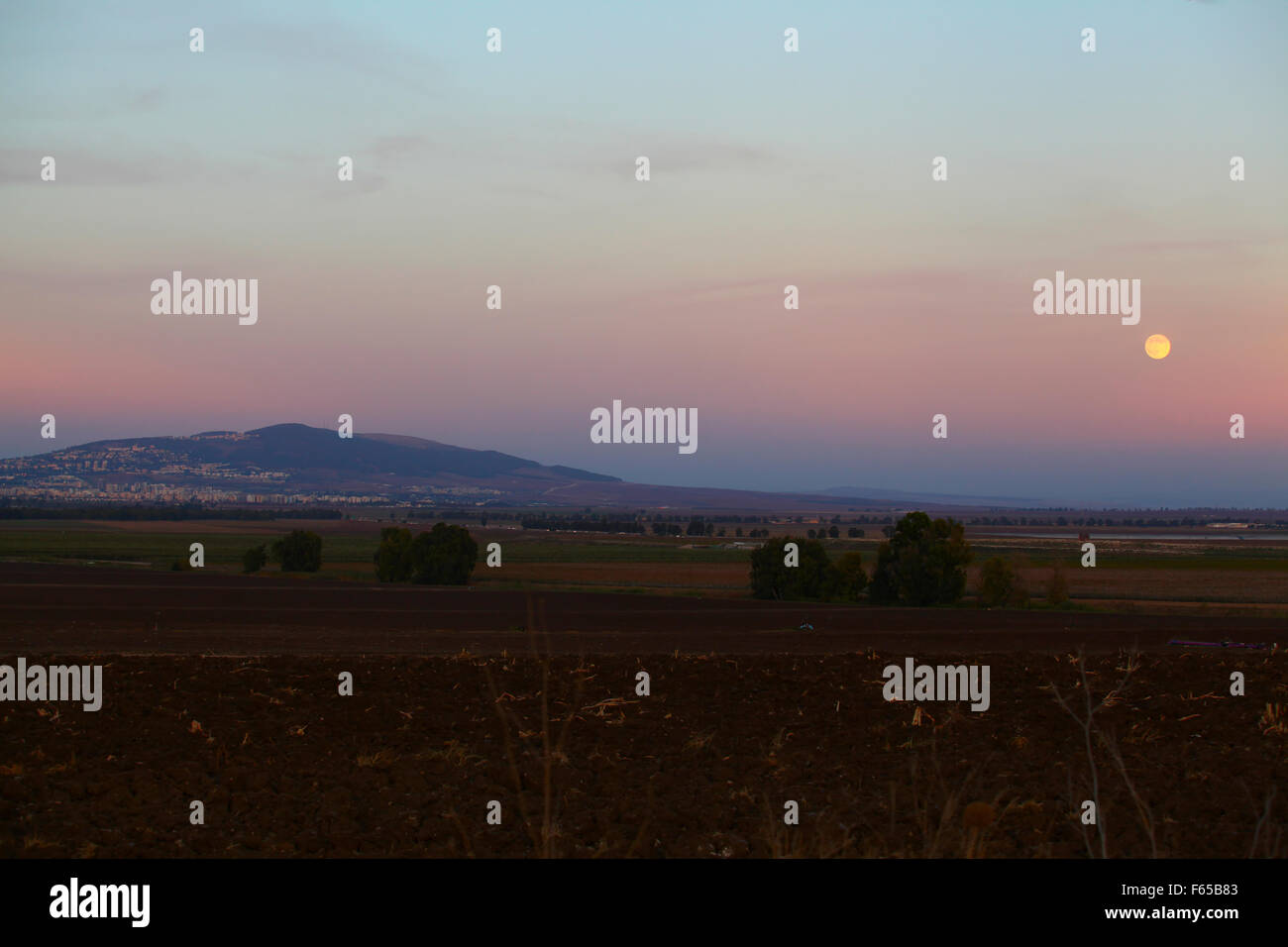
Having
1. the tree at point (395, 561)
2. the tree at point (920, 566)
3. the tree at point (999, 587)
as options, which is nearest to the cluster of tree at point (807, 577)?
the tree at point (920, 566)

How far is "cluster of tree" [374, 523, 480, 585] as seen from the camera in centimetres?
5028

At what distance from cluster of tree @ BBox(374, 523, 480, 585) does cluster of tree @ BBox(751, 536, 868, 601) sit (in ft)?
47.9

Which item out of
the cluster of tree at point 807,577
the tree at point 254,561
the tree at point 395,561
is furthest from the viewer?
the tree at point 254,561

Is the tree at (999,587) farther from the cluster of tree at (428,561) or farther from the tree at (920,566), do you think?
the cluster of tree at (428,561)

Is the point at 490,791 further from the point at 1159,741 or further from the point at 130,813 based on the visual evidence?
the point at 1159,741

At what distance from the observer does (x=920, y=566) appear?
1598 inches

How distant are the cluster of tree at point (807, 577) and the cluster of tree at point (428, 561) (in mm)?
14596

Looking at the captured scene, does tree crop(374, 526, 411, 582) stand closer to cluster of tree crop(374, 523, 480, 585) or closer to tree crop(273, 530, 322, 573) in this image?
cluster of tree crop(374, 523, 480, 585)

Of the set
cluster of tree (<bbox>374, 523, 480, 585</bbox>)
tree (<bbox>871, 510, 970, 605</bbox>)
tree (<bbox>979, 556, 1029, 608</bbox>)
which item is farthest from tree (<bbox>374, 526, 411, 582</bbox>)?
tree (<bbox>979, 556, 1029, 608</bbox>)

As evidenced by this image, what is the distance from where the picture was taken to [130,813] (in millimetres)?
8820

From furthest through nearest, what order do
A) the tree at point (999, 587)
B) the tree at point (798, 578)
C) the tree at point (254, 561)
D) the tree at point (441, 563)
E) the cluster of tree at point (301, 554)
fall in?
the cluster of tree at point (301, 554) → the tree at point (254, 561) → the tree at point (441, 563) → the tree at point (798, 578) → the tree at point (999, 587)

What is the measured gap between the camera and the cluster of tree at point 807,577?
4219cm

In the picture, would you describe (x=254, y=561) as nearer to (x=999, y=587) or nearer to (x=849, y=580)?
(x=849, y=580)

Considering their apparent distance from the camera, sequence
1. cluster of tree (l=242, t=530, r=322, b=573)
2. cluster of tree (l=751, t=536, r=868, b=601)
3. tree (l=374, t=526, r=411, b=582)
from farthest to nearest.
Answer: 1. cluster of tree (l=242, t=530, r=322, b=573)
2. tree (l=374, t=526, r=411, b=582)
3. cluster of tree (l=751, t=536, r=868, b=601)
